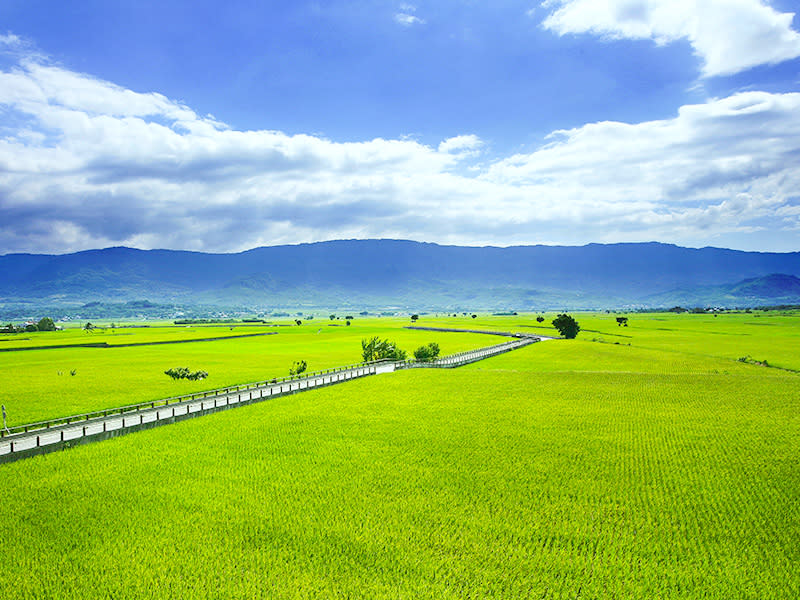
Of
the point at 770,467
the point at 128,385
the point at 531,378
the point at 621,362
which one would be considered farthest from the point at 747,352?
the point at 128,385

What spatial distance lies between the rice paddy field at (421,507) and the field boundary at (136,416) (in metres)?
1.40

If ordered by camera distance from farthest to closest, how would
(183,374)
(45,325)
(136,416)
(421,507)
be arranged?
(45,325) → (183,374) → (136,416) → (421,507)

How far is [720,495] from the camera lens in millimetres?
24219

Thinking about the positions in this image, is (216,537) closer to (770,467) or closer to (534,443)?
(534,443)

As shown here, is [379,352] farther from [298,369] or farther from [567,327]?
[567,327]

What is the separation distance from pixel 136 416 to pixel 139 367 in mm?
38123

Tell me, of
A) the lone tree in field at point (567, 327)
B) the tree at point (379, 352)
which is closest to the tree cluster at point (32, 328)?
the tree at point (379, 352)

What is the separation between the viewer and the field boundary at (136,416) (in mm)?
31562

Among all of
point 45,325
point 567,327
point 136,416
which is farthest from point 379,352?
point 45,325

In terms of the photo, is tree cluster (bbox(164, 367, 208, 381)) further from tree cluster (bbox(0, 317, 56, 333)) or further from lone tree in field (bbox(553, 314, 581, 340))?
tree cluster (bbox(0, 317, 56, 333))

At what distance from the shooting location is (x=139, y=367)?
243ft

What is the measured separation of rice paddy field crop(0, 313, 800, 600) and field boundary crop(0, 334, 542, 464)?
1.40 meters

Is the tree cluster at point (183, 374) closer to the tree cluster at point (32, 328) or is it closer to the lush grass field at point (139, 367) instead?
the lush grass field at point (139, 367)

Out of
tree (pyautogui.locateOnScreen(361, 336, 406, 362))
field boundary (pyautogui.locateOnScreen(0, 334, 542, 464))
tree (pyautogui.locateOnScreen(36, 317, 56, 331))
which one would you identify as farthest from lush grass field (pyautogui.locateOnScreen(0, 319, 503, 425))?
tree (pyautogui.locateOnScreen(36, 317, 56, 331))
